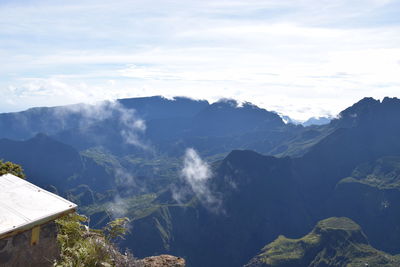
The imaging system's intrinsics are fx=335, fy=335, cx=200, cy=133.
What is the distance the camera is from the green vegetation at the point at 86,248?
11.6 m

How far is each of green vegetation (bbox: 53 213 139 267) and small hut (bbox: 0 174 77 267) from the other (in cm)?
70

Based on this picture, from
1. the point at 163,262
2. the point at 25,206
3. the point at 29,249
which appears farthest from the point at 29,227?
the point at 163,262

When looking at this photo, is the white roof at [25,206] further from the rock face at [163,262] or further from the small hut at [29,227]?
the rock face at [163,262]

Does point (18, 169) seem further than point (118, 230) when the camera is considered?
Yes

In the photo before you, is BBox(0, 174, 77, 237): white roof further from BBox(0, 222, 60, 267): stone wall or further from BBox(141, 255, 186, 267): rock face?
BBox(141, 255, 186, 267): rock face

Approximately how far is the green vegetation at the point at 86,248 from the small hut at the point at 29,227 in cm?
70

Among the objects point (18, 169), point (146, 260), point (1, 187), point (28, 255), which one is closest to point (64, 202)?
point (28, 255)

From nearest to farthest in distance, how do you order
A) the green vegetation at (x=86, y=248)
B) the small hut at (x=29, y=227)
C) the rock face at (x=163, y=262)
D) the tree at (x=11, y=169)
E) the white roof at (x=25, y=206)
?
the small hut at (x=29, y=227), the white roof at (x=25, y=206), the green vegetation at (x=86, y=248), the rock face at (x=163, y=262), the tree at (x=11, y=169)

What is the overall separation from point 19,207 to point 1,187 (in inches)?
89.0

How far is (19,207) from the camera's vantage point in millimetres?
11047

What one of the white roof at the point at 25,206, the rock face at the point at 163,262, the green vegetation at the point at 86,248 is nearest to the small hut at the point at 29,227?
the white roof at the point at 25,206

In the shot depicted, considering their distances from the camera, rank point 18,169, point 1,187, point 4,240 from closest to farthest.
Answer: point 4,240
point 1,187
point 18,169

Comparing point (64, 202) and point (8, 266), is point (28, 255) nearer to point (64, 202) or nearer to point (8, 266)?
point (8, 266)

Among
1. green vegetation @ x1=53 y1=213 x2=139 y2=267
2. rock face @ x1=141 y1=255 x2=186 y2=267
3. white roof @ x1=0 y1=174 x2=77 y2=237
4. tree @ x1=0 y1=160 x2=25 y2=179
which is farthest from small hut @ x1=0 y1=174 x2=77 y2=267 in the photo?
tree @ x1=0 y1=160 x2=25 y2=179
